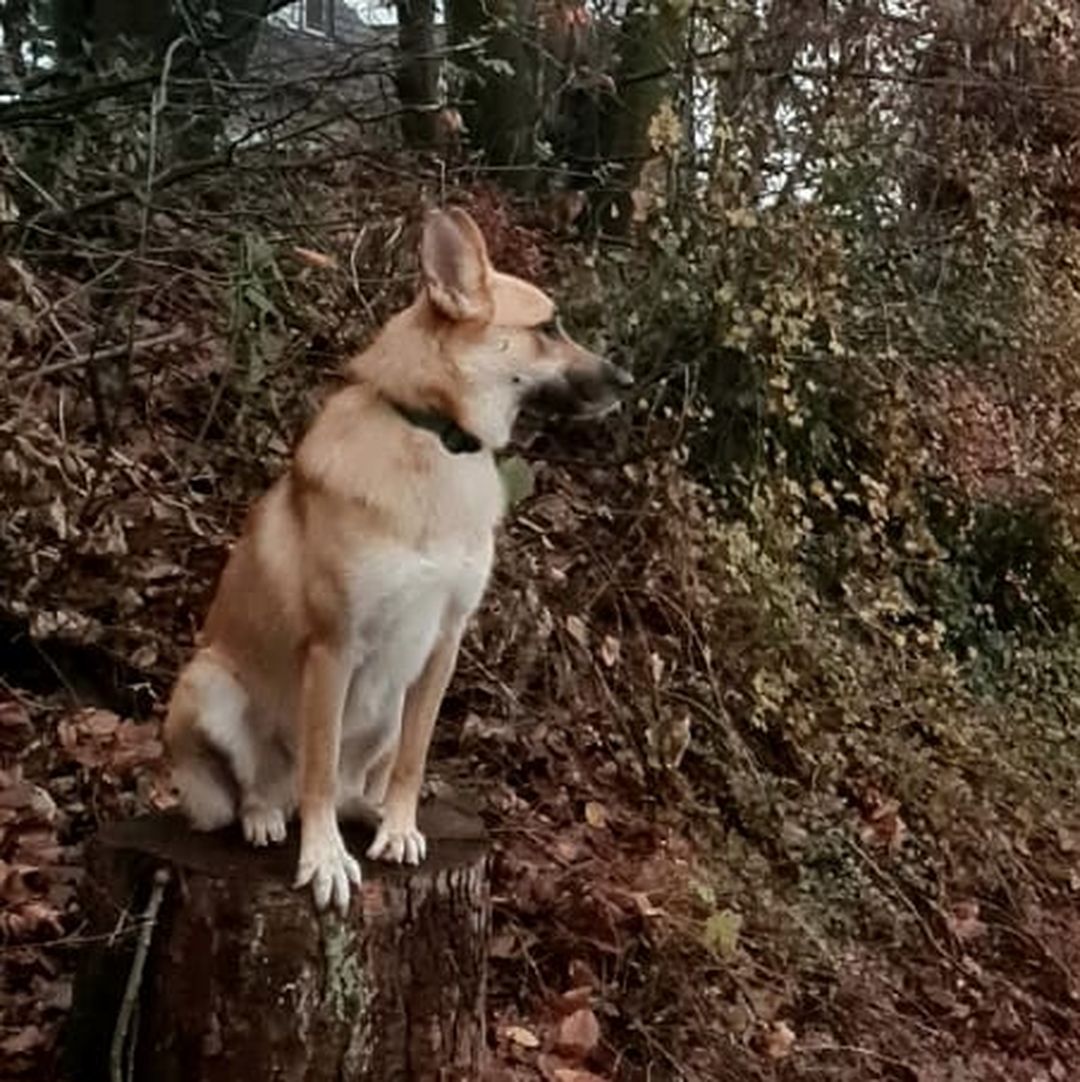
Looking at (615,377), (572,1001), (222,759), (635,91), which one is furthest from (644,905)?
(635,91)

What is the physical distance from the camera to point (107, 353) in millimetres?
5914

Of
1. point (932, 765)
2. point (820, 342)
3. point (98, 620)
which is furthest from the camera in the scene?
point (820, 342)

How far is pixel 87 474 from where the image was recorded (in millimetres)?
5691

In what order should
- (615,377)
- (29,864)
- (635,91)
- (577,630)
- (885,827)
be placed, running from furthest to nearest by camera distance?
(635,91)
(885,827)
(577,630)
(29,864)
(615,377)

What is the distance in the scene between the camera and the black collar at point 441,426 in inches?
153

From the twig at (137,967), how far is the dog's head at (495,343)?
1.12 meters

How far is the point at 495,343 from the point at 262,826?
114cm

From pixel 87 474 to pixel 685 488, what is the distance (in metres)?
2.57

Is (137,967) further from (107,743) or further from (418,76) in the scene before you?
(418,76)

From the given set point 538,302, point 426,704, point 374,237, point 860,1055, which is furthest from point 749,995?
point 374,237

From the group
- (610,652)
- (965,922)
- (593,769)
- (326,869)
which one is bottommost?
(965,922)

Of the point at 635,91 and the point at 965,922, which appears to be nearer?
the point at 965,922

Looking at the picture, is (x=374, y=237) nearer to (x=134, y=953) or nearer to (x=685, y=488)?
(x=685, y=488)

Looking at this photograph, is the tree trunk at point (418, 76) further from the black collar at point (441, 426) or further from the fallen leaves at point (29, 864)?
the black collar at point (441, 426)
